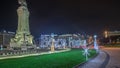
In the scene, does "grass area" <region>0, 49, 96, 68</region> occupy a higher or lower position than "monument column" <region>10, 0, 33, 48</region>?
lower

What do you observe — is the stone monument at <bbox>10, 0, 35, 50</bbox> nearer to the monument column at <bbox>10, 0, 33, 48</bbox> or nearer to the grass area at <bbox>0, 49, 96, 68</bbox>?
the monument column at <bbox>10, 0, 33, 48</bbox>

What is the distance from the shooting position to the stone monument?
65.1 metres

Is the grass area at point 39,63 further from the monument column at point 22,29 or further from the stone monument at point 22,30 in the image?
the monument column at point 22,29

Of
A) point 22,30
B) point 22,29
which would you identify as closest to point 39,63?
point 22,30

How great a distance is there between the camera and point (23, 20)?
6831 cm

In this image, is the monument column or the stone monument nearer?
the stone monument

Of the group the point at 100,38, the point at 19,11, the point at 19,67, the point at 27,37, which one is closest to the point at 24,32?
the point at 27,37

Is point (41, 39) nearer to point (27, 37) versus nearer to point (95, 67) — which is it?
point (27, 37)

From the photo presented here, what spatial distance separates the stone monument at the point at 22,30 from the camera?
65125 mm

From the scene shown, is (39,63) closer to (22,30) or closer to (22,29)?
(22,30)

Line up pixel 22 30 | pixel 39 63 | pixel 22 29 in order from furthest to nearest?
pixel 22 29
pixel 22 30
pixel 39 63

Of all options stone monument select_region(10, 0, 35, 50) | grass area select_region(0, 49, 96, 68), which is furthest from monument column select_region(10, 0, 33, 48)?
grass area select_region(0, 49, 96, 68)

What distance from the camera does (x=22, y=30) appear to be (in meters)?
67.4

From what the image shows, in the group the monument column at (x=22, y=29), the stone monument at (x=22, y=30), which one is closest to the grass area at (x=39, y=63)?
the stone monument at (x=22, y=30)
